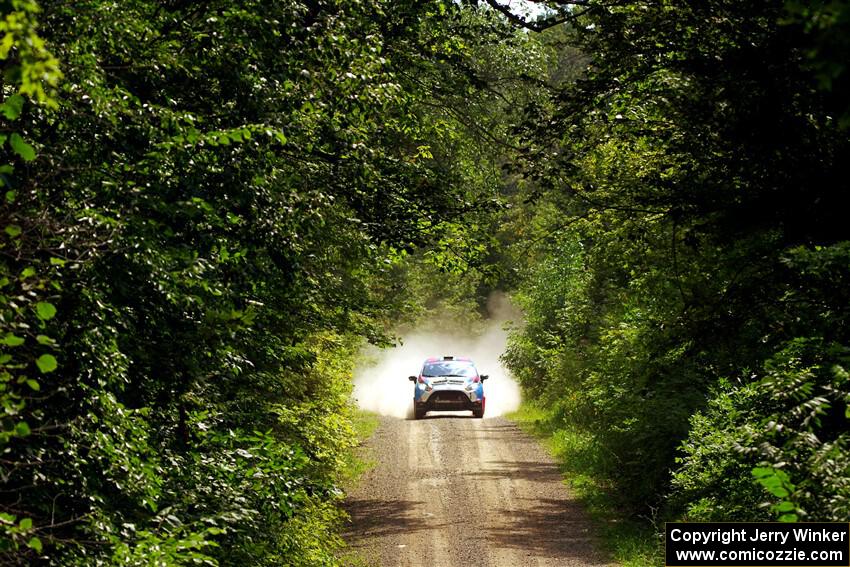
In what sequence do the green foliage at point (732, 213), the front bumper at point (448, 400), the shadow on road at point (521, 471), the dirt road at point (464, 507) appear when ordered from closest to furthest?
the green foliage at point (732, 213) < the dirt road at point (464, 507) < the shadow on road at point (521, 471) < the front bumper at point (448, 400)

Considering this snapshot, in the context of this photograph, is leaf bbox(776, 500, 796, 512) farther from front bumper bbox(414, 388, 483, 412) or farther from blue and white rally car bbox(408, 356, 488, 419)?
front bumper bbox(414, 388, 483, 412)

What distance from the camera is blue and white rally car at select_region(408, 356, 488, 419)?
30328mm

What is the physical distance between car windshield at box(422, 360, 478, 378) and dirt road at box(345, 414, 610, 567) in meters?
2.68

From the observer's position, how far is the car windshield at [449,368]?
3038 cm

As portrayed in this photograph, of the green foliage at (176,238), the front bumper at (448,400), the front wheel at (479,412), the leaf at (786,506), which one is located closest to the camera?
the green foliage at (176,238)

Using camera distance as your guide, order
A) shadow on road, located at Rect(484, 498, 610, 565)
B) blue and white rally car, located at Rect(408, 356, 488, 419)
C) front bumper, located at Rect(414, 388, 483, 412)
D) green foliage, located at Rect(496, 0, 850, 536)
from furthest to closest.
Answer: front bumper, located at Rect(414, 388, 483, 412)
blue and white rally car, located at Rect(408, 356, 488, 419)
shadow on road, located at Rect(484, 498, 610, 565)
green foliage, located at Rect(496, 0, 850, 536)

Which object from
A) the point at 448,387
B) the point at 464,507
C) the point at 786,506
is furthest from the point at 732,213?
the point at 448,387

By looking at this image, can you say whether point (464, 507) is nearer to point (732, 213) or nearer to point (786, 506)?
point (732, 213)

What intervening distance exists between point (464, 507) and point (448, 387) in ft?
38.9

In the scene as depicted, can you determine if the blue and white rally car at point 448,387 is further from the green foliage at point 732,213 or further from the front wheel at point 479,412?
the green foliage at point 732,213

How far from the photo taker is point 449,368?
30.5m

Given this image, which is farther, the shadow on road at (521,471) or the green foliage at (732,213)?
the shadow on road at (521,471)

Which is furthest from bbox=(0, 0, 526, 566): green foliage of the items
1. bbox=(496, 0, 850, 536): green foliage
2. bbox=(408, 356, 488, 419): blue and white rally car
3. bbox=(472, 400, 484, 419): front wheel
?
bbox=(472, 400, 484, 419): front wheel

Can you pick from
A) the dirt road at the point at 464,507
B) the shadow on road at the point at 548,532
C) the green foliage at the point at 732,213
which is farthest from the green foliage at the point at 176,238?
the shadow on road at the point at 548,532
